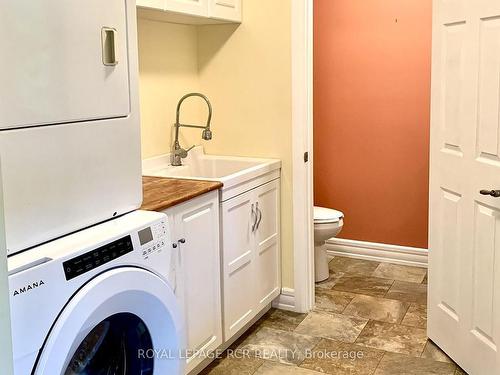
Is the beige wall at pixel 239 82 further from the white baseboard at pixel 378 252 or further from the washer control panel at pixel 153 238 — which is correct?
the washer control panel at pixel 153 238

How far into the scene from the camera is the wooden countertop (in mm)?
2254

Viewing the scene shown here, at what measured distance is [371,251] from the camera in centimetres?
443

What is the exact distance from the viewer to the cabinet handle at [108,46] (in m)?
1.64

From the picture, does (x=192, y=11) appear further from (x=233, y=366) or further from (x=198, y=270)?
(x=233, y=366)

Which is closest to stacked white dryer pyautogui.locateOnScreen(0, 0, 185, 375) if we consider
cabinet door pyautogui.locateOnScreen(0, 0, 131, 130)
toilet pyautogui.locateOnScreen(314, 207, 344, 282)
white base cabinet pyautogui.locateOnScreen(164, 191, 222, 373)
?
cabinet door pyautogui.locateOnScreen(0, 0, 131, 130)

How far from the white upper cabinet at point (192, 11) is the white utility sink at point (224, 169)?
716mm

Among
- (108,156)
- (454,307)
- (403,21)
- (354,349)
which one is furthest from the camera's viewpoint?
(403,21)

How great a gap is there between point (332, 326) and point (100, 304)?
6.48ft

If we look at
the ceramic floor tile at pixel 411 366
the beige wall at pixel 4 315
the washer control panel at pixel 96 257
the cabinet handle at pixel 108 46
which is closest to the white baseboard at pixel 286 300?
the ceramic floor tile at pixel 411 366

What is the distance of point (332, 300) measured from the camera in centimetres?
365

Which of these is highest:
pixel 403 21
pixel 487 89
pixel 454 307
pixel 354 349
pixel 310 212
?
pixel 403 21

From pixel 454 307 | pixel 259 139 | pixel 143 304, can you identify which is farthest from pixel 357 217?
pixel 143 304

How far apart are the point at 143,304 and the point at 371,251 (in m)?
2.97

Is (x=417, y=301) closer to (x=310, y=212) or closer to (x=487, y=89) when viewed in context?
(x=310, y=212)
